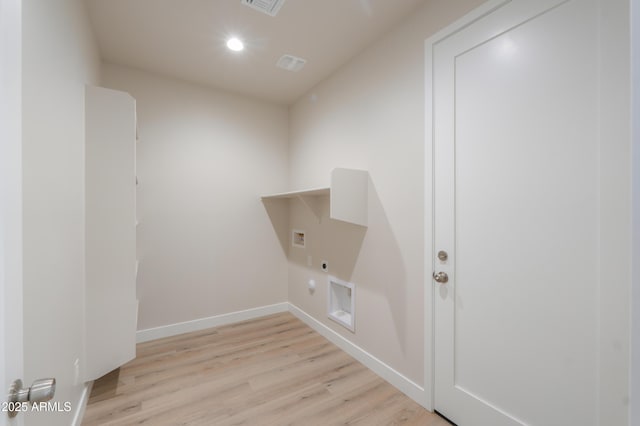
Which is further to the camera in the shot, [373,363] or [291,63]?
[291,63]

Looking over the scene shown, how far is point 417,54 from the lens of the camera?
1945 millimetres

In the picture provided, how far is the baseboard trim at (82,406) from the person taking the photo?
5.33 feet

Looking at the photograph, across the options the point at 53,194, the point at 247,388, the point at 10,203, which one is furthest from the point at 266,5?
the point at 247,388

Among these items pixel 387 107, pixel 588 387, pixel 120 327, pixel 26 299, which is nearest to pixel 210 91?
pixel 387 107

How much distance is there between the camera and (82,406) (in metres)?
1.75

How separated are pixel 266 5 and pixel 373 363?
8.97ft

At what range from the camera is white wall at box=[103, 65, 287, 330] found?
2818mm

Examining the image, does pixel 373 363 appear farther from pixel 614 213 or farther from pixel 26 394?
pixel 26 394

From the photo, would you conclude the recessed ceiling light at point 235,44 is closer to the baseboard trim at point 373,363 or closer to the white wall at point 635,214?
the white wall at point 635,214

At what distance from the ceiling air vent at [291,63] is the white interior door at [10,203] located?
7.13 ft

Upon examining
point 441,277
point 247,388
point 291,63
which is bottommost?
point 247,388

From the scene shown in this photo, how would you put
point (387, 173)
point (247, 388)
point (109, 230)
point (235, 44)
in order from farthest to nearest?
point (235, 44) < point (387, 173) < point (247, 388) < point (109, 230)

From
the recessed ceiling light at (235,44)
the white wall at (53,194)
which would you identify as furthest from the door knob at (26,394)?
the recessed ceiling light at (235,44)

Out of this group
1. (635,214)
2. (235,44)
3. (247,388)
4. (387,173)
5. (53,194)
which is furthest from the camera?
(235,44)
